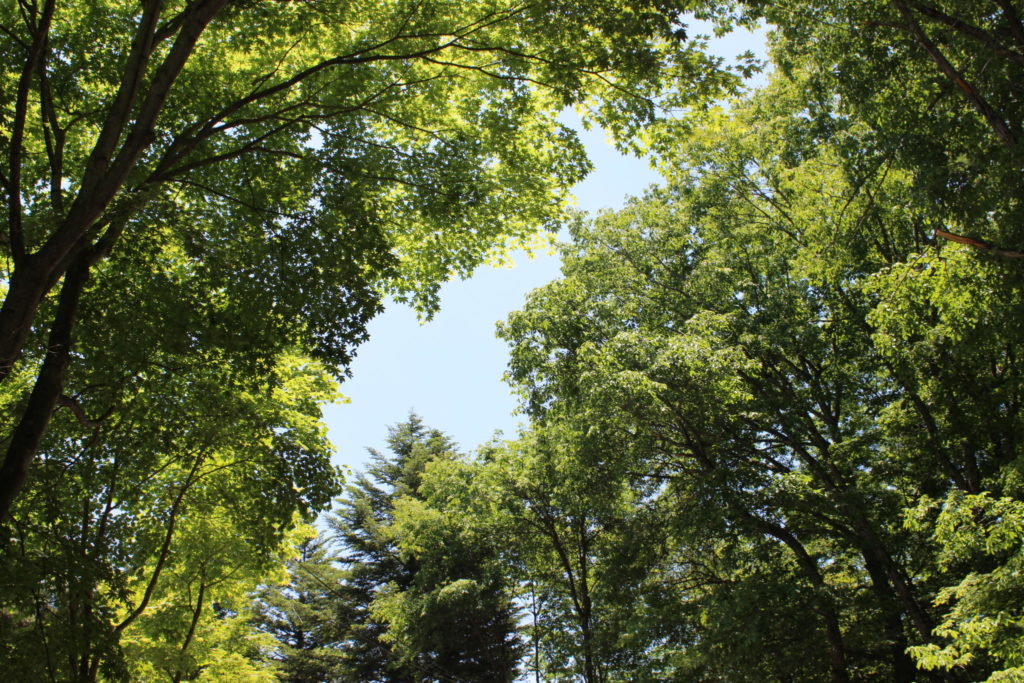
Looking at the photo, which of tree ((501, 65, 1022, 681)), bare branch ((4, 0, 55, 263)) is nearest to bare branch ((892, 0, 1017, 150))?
tree ((501, 65, 1022, 681))

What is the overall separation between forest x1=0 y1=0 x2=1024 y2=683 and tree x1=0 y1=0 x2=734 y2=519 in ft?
0.14

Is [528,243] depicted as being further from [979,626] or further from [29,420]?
[979,626]

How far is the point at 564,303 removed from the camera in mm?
14188

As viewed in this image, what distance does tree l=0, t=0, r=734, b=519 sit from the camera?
229 inches

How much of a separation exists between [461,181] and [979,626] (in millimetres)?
7875

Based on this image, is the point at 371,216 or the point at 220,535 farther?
the point at 220,535

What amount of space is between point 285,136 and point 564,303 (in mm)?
7920

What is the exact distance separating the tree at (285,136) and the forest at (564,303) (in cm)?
4

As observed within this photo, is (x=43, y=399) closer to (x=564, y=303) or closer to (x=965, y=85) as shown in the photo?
(x=965, y=85)

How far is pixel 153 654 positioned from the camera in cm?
1280

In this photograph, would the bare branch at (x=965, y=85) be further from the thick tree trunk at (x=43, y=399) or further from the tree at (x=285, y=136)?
the thick tree trunk at (x=43, y=399)

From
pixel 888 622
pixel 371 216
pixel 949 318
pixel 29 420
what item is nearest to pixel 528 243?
pixel 371 216

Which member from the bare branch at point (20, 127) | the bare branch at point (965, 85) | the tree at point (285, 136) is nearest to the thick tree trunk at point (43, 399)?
the tree at point (285, 136)

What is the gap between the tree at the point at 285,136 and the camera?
5820 millimetres
